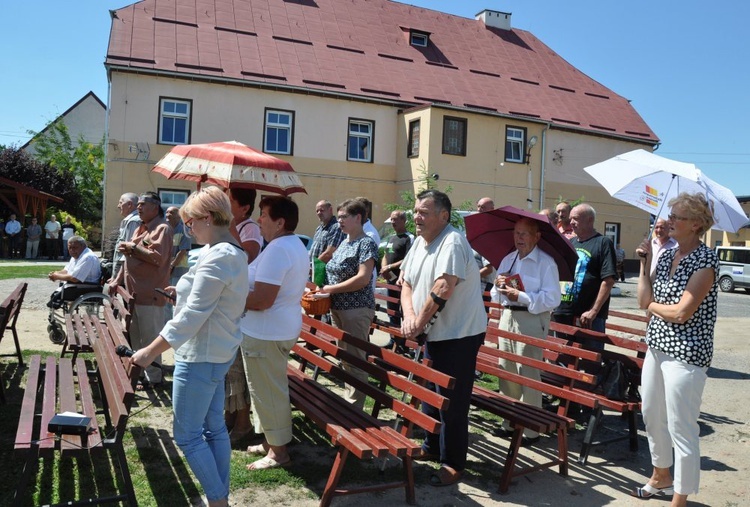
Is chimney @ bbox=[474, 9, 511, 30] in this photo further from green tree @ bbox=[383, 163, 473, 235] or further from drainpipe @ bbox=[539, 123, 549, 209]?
green tree @ bbox=[383, 163, 473, 235]

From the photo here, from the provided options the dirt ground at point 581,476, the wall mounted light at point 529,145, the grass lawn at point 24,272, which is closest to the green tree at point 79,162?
the grass lawn at point 24,272

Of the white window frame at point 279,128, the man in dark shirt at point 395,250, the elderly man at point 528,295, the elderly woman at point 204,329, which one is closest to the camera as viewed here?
the elderly woman at point 204,329

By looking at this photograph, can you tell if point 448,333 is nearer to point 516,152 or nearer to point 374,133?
point 374,133

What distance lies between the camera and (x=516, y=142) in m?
26.7

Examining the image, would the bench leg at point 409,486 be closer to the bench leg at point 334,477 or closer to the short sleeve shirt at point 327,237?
the bench leg at point 334,477

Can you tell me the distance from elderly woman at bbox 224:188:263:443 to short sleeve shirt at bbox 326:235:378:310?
3.16 ft

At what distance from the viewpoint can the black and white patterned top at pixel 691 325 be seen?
3.91 m

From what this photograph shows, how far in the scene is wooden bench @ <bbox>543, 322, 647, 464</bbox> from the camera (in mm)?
4941

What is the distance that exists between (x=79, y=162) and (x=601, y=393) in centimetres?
3800

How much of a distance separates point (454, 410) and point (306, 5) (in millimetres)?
26251

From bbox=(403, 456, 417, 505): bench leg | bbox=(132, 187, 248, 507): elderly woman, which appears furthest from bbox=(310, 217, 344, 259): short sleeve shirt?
bbox=(132, 187, 248, 507): elderly woman

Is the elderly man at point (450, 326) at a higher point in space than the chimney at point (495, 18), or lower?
lower

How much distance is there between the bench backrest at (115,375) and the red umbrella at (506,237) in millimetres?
2872

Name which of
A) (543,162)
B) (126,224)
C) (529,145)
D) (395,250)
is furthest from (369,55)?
(126,224)
